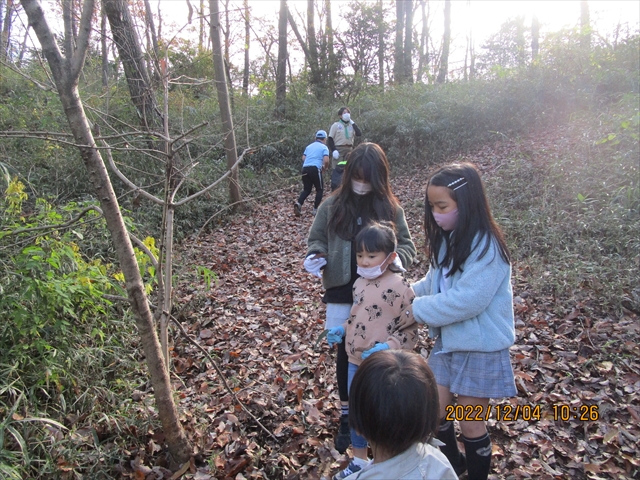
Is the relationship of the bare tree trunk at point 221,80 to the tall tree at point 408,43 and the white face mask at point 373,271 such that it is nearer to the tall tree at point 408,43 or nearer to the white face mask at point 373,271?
the white face mask at point 373,271

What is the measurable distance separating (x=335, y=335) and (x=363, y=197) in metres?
0.92

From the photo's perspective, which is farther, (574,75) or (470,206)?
(574,75)

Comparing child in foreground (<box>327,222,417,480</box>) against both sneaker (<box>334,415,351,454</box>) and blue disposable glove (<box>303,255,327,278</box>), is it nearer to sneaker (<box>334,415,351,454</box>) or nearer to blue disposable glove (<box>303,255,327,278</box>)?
blue disposable glove (<box>303,255,327,278</box>)

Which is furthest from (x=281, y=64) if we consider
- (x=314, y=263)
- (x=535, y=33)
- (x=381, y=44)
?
(x=314, y=263)

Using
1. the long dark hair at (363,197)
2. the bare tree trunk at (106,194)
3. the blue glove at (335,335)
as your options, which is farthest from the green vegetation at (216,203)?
the blue glove at (335,335)

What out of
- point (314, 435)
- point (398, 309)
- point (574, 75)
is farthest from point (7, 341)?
point (574, 75)

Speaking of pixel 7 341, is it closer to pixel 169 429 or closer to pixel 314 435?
pixel 169 429

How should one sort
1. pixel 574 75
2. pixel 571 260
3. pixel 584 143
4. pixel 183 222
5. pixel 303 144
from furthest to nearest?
pixel 303 144 → pixel 574 75 → pixel 584 143 → pixel 183 222 → pixel 571 260

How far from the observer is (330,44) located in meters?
16.1

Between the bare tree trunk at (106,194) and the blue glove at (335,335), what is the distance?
102cm

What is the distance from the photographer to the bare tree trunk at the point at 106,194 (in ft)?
5.91

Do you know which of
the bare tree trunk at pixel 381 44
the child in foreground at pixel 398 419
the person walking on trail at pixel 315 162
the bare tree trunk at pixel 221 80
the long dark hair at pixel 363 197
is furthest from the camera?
the bare tree trunk at pixel 381 44

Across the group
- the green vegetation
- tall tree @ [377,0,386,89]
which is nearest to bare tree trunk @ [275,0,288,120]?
the green vegetation

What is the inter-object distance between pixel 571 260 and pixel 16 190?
20.8ft
